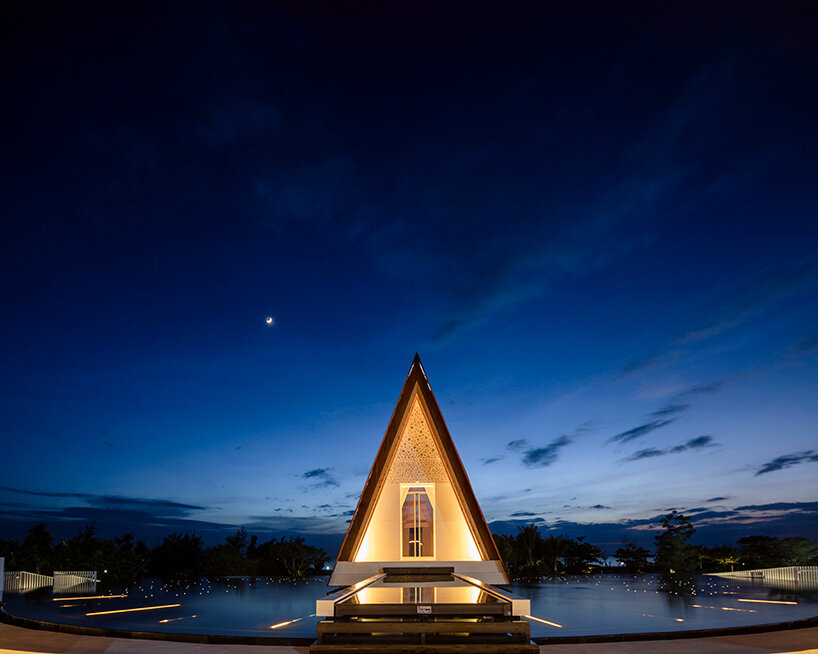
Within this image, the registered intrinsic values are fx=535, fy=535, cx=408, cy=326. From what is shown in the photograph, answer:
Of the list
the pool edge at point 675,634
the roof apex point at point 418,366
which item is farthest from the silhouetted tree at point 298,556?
the pool edge at point 675,634

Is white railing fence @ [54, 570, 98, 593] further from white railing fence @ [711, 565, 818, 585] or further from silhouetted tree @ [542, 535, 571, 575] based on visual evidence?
white railing fence @ [711, 565, 818, 585]

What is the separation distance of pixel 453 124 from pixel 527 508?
53.9ft

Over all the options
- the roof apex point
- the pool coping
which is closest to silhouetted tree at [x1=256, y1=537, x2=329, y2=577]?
the roof apex point

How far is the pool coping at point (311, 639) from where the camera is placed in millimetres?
6102

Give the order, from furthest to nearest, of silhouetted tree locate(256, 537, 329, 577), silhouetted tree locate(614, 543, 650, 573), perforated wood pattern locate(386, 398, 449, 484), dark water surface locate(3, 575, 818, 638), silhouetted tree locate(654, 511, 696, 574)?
silhouetted tree locate(614, 543, 650, 573) < silhouetted tree locate(256, 537, 329, 577) < silhouetted tree locate(654, 511, 696, 574) < perforated wood pattern locate(386, 398, 449, 484) < dark water surface locate(3, 575, 818, 638)

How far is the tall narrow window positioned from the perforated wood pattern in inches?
12.6

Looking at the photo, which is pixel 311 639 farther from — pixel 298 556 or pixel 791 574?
pixel 791 574

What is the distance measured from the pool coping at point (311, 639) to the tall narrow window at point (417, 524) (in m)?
5.01

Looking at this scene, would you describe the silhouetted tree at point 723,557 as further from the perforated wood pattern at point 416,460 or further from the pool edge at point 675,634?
the pool edge at point 675,634

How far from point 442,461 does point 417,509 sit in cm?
137


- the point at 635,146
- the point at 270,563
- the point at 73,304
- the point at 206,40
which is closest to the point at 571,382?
the point at 635,146

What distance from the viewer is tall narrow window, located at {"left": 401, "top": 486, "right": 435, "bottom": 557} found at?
36.5 ft

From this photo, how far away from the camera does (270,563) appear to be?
79.1 feet

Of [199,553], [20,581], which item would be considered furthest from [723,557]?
[20,581]
